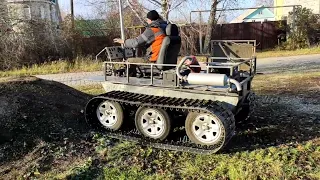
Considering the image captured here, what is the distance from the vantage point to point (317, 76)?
42.2ft

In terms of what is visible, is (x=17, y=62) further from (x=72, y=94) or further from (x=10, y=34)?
(x=72, y=94)

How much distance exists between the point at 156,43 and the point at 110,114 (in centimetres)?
152

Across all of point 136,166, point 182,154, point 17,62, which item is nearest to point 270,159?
point 182,154

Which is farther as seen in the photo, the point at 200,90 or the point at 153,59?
the point at 153,59

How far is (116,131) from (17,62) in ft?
41.5

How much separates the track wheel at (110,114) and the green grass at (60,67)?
10524 millimetres

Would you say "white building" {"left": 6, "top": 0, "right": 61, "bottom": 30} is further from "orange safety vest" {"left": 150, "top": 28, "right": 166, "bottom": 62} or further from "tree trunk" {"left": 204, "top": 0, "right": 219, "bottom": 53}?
"orange safety vest" {"left": 150, "top": 28, "right": 166, "bottom": 62}

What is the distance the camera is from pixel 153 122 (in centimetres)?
623

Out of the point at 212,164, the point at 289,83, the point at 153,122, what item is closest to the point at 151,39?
the point at 153,122

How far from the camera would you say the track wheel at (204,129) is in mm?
5664

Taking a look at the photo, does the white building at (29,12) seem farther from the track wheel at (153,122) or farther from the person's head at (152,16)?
the track wheel at (153,122)

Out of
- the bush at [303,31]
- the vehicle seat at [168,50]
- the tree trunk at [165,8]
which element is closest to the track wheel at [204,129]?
the vehicle seat at [168,50]

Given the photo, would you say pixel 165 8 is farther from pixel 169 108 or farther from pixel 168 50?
pixel 169 108

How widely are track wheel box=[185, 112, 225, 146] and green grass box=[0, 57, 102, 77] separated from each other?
11.8 meters
